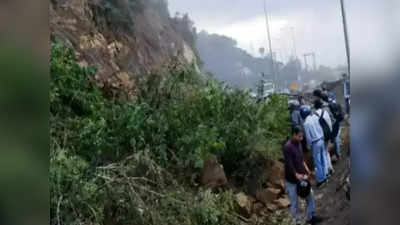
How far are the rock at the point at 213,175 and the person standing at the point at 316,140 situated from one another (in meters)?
0.46

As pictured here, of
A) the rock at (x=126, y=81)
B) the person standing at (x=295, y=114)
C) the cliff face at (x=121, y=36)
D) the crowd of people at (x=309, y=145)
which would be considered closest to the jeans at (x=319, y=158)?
the crowd of people at (x=309, y=145)

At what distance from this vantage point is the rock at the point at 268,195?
2.26 m

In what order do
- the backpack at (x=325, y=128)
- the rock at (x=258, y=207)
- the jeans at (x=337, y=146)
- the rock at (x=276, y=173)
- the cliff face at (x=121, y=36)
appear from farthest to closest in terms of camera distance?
the cliff face at (x=121, y=36), the rock at (x=258, y=207), the rock at (x=276, y=173), the backpack at (x=325, y=128), the jeans at (x=337, y=146)

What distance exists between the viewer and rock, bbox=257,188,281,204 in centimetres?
226

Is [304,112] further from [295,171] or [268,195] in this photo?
[268,195]

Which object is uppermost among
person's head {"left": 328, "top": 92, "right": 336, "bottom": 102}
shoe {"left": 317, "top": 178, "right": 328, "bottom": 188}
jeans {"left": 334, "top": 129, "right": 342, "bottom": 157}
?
person's head {"left": 328, "top": 92, "right": 336, "bottom": 102}

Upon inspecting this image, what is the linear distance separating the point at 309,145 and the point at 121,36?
1.27m

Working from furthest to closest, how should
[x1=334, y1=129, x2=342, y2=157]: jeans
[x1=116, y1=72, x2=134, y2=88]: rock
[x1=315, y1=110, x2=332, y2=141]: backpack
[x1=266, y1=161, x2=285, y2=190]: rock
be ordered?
[x1=116, y1=72, x2=134, y2=88]: rock < [x1=266, y1=161, x2=285, y2=190]: rock < [x1=315, y1=110, x2=332, y2=141]: backpack < [x1=334, y1=129, x2=342, y2=157]: jeans

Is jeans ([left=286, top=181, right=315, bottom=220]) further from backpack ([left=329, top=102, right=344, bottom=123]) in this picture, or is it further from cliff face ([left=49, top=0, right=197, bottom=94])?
cliff face ([left=49, top=0, right=197, bottom=94])

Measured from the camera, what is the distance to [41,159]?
1.92 m

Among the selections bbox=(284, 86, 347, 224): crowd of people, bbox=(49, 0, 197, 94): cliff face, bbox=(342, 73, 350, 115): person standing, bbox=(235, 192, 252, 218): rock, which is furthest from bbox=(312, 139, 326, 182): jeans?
bbox=(49, 0, 197, 94): cliff face

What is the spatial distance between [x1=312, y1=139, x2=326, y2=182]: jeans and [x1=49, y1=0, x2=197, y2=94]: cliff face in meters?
0.75

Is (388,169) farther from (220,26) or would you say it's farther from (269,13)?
(220,26)

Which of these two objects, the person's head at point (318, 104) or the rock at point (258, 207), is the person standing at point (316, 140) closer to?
the person's head at point (318, 104)
